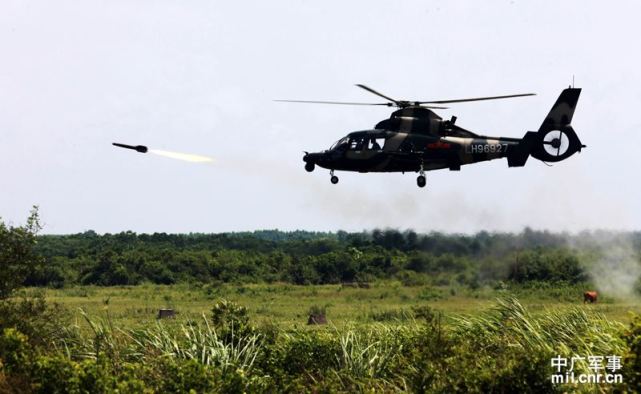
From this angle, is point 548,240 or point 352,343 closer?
point 352,343

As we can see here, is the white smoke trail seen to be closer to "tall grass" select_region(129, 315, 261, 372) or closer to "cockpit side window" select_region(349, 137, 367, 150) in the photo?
"cockpit side window" select_region(349, 137, 367, 150)

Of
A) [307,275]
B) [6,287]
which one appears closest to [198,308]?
[307,275]

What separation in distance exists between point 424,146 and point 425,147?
56 mm

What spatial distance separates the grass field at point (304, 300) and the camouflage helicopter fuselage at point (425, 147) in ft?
45.8

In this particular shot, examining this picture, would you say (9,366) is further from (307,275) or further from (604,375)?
(307,275)

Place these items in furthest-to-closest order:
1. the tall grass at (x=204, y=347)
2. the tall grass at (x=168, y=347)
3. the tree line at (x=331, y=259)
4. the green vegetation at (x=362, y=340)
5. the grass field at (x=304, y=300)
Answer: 1. the grass field at (x=304, y=300)
2. the tree line at (x=331, y=259)
3. the tall grass at (x=168, y=347)
4. the tall grass at (x=204, y=347)
5. the green vegetation at (x=362, y=340)

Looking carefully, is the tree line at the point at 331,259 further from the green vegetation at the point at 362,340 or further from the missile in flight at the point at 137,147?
the missile in flight at the point at 137,147

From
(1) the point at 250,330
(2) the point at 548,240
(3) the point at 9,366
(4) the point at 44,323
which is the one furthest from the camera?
(2) the point at 548,240

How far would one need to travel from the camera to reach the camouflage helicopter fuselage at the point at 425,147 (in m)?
32.4

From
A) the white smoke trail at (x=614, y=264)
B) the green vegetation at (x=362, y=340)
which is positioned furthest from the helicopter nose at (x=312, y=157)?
the white smoke trail at (x=614, y=264)

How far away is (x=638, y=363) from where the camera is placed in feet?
51.9

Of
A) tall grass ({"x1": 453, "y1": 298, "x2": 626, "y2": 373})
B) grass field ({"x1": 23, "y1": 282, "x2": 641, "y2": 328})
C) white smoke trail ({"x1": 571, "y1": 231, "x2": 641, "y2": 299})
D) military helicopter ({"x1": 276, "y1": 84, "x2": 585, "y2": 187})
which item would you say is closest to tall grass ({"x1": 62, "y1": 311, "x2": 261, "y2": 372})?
tall grass ({"x1": 453, "y1": 298, "x2": 626, "y2": 373})

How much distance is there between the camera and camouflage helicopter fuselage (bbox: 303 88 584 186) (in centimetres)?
3241

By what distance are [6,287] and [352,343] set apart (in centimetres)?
1081
